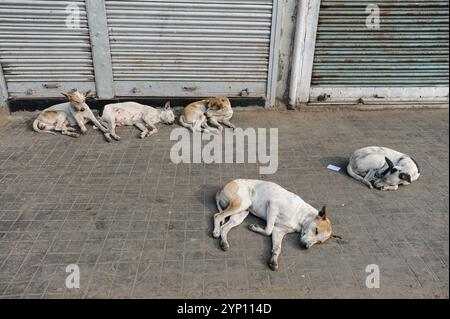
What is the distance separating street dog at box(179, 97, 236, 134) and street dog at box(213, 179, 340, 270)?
8.73 feet

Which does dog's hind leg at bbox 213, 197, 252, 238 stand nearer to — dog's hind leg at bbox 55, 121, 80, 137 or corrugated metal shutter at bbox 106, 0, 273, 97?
dog's hind leg at bbox 55, 121, 80, 137

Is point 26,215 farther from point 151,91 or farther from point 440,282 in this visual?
point 440,282

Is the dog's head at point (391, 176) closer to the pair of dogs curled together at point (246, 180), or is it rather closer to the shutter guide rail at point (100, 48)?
the pair of dogs curled together at point (246, 180)

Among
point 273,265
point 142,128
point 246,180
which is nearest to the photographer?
point 273,265

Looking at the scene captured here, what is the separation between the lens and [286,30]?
7598 millimetres

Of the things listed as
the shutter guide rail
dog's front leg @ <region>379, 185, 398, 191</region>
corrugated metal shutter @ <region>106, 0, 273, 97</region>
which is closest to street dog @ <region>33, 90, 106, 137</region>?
the shutter guide rail

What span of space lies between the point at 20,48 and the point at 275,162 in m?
5.53

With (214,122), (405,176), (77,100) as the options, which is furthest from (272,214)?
(77,100)

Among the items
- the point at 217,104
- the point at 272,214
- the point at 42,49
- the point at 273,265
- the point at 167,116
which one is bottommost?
the point at 273,265

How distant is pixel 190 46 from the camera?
746cm

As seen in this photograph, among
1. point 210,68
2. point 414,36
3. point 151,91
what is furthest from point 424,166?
point 151,91

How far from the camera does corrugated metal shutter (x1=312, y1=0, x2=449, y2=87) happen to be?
7594 millimetres

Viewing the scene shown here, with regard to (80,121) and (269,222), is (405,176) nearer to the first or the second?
(269,222)

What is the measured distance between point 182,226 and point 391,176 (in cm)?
303
